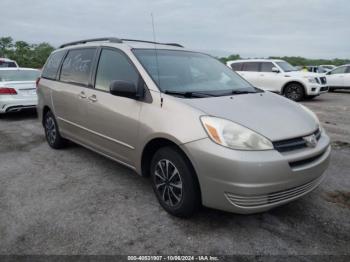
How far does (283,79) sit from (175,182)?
10542 mm

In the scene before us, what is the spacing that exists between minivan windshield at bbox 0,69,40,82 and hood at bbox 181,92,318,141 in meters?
6.93

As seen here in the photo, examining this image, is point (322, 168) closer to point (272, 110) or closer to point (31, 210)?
point (272, 110)

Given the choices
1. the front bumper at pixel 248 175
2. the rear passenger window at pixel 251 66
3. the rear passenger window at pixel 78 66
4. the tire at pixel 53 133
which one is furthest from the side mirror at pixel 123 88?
the rear passenger window at pixel 251 66

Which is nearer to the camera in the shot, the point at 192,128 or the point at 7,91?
the point at 192,128

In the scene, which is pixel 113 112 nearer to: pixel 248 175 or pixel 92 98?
pixel 92 98

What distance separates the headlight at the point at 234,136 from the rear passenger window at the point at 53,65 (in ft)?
11.2

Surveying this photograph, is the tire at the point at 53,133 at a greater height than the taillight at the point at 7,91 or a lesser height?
lesser

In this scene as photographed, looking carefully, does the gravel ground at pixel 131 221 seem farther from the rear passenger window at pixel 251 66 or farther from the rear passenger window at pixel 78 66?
the rear passenger window at pixel 251 66

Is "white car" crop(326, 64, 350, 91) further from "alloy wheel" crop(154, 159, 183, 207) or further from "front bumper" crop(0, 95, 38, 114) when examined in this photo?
"alloy wheel" crop(154, 159, 183, 207)

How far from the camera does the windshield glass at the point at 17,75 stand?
836 centimetres

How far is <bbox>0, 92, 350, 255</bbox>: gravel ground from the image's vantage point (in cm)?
267

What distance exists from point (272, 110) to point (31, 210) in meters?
2.63

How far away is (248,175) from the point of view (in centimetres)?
254

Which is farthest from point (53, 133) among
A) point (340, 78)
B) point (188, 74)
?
point (340, 78)
